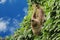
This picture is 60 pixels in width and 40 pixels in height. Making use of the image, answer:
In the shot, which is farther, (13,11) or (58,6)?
(13,11)

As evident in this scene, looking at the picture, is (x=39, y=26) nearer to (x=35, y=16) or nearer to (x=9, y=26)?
(x=35, y=16)

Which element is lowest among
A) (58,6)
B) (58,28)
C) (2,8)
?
(58,28)

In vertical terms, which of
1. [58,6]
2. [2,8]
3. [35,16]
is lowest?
[58,6]

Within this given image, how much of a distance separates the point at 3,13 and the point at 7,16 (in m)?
0.12

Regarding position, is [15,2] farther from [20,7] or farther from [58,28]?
[58,28]

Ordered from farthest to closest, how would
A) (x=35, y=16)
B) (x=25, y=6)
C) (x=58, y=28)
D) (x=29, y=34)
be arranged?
(x=25, y=6), (x=29, y=34), (x=35, y=16), (x=58, y=28)

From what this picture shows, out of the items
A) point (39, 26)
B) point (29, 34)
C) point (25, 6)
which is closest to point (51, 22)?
point (39, 26)

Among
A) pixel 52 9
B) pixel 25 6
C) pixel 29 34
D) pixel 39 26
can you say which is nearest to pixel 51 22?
pixel 52 9

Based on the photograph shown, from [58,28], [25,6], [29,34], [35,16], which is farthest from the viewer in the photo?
[25,6]

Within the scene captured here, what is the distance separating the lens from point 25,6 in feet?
18.5

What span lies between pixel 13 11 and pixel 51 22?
7.64 feet

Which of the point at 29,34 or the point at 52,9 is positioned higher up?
the point at 29,34

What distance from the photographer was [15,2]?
5.79m

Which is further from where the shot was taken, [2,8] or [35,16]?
[2,8]
